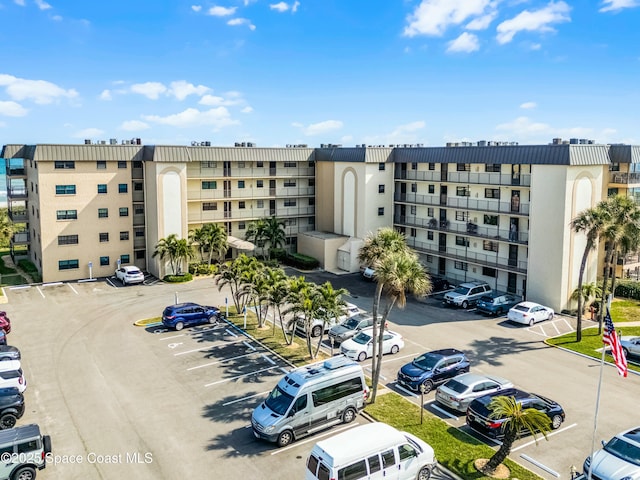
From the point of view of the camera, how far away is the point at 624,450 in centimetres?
1867

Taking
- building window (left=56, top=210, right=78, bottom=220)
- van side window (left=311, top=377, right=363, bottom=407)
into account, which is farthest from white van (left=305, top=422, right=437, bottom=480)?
building window (left=56, top=210, right=78, bottom=220)

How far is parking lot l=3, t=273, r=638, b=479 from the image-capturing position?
783 inches

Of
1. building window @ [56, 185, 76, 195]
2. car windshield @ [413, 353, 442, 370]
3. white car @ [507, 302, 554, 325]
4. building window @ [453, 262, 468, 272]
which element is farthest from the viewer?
building window @ [453, 262, 468, 272]

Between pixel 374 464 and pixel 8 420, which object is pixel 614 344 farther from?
pixel 8 420

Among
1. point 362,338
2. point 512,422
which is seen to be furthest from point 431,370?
point 512,422

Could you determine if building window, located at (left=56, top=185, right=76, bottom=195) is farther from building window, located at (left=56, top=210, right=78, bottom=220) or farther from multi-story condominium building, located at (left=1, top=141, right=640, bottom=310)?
building window, located at (left=56, top=210, right=78, bottom=220)

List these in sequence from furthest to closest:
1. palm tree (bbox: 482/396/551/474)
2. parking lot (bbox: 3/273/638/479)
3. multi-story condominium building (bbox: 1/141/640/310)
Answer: multi-story condominium building (bbox: 1/141/640/310) → parking lot (bbox: 3/273/638/479) → palm tree (bbox: 482/396/551/474)

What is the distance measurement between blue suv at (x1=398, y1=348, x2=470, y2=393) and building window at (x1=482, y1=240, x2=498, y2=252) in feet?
60.2

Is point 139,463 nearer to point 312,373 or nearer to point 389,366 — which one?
point 312,373

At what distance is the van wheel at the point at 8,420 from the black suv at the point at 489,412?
18.2 m

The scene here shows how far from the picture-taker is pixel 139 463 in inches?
766

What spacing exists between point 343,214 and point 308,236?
13.3ft

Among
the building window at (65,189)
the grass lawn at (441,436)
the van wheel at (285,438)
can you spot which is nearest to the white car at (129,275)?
the building window at (65,189)

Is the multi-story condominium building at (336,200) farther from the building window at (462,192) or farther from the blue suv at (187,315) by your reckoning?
the blue suv at (187,315)
